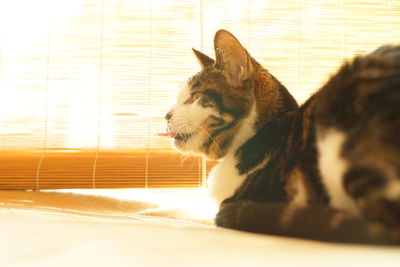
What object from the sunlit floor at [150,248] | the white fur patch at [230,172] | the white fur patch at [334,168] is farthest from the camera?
the white fur patch at [230,172]

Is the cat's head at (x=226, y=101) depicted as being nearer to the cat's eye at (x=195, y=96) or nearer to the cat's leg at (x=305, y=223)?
the cat's eye at (x=195, y=96)

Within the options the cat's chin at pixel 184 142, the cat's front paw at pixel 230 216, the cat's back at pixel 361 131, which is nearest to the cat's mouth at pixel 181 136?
the cat's chin at pixel 184 142

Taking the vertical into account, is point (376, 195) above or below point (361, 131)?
below

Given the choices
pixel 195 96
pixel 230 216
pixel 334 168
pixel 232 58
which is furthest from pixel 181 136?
pixel 334 168

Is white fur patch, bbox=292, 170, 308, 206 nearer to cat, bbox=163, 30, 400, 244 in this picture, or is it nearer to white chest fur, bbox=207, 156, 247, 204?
cat, bbox=163, 30, 400, 244

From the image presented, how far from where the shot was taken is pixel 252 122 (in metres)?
1.13

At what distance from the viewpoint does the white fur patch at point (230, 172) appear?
44.7 inches

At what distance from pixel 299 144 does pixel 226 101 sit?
28cm

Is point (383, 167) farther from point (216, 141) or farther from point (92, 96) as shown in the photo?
point (92, 96)

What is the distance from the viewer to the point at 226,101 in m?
1.14

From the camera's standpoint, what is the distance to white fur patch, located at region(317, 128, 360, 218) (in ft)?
2.52

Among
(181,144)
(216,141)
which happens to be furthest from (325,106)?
(181,144)

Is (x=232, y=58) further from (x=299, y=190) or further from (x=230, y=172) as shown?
(x=299, y=190)

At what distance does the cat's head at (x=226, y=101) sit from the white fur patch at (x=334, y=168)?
0.32 meters
